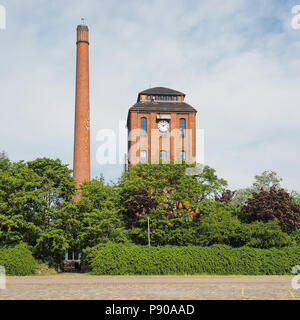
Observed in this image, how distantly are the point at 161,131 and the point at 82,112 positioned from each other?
12.6 metres

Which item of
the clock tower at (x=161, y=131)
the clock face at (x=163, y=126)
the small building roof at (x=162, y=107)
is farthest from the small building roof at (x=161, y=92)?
the clock face at (x=163, y=126)

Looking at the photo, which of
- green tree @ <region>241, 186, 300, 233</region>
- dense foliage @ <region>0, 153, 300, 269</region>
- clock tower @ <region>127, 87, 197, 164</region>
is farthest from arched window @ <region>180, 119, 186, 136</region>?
green tree @ <region>241, 186, 300, 233</region>

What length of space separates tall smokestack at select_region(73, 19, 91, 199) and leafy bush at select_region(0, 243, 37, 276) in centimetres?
1703

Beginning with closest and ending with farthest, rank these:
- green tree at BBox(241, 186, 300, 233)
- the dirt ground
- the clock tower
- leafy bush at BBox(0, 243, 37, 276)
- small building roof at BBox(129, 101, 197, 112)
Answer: the dirt ground < leafy bush at BBox(0, 243, 37, 276) < green tree at BBox(241, 186, 300, 233) < the clock tower < small building roof at BBox(129, 101, 197, 112)

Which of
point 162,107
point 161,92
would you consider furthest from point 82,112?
point 161,92

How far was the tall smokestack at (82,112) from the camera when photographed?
156ft

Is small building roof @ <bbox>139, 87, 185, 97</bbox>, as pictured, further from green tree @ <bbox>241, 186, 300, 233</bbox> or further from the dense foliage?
green tree @ <bbox>241, 186, 300, 233</bbox>

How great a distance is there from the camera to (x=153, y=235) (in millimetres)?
35281

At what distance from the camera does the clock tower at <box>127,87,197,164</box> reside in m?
56.2

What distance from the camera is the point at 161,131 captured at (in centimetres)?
5734

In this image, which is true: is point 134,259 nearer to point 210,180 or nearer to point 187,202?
point 187,202

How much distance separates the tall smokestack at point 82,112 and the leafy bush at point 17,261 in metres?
17.0

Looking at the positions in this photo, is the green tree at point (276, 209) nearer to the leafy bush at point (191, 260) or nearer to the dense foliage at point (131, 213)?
the dense foliage at point (131, 213)

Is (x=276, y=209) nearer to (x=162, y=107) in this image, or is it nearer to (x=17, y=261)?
(x=17, y=261)
